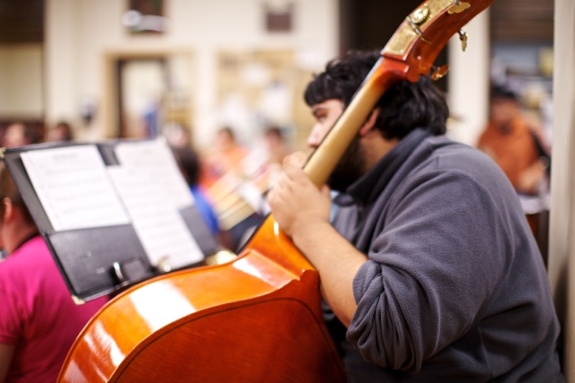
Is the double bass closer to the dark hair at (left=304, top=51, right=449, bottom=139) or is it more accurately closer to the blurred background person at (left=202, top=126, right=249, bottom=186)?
the dark hair at (left=304, top=51, right=449, bottom=139)

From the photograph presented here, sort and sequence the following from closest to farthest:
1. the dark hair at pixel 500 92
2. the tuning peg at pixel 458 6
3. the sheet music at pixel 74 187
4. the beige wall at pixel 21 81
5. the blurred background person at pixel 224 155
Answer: the tuning peg at pixel 458 6 < the sheet music at pixel 74 187 < the blurred background person at pixel 224 155 < the dark hair at pixel 500 92 < the beige wall at pixel 21 81

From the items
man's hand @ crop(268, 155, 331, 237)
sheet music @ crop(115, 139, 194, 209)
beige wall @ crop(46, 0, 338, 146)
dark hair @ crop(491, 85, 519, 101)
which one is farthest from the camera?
beige wall @ crop(46, 0, 338, 146)

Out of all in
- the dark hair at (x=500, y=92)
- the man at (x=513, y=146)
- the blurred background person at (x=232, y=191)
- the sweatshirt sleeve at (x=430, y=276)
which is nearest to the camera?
the sweatshirt sleeve at (x=430, y=276)

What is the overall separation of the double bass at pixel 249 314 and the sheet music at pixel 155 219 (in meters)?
0.38

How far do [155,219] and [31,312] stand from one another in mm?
413

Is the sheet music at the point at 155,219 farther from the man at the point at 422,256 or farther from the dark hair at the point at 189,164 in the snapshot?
the dark hair at the point at 189,164

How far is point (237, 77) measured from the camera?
8.08 meters

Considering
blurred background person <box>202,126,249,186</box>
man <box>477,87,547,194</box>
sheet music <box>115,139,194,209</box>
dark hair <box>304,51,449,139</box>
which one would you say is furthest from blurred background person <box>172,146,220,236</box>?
man <box>477,87,547,194</box>

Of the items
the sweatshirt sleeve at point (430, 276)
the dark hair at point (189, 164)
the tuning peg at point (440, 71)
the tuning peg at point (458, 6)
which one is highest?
the tuning peg at point (458, 6)

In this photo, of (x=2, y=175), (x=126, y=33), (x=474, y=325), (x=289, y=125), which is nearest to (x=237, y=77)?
(x=289, y=125)

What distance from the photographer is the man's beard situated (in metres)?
1.69

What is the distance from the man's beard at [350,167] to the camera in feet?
5.56

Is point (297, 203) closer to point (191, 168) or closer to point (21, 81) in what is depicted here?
point (191, 168)

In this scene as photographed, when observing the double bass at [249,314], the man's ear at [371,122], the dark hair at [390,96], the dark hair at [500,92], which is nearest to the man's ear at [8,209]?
the double bass at [249,314]
